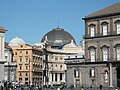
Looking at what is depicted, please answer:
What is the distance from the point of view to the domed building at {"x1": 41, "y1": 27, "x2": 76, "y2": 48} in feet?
486

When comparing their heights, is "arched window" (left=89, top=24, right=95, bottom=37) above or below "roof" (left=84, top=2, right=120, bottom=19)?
below

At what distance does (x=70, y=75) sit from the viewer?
76.4 m

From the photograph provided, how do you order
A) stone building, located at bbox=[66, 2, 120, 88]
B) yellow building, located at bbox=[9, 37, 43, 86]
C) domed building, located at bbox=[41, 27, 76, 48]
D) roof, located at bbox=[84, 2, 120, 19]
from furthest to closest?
domed building, located at bbox=[41, 27, 76, 48], yellow building, located at bbox=[9, 37, 43, 86], roof, located at bbox=[84, 2, 120, 19], stone building, located at bbox=[66, 2, 120, 88]

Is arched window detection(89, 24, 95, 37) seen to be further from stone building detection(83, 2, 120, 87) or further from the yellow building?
the yellow building

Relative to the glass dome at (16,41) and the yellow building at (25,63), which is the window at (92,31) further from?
the glass dome at (16,41)

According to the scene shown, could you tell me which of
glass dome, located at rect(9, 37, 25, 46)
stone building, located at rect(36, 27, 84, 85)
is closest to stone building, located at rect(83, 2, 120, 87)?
stone building, located at rect(36, 27, 84, 85)

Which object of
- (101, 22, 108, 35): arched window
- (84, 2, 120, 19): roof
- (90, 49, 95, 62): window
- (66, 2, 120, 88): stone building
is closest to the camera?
(66, 2, 120, 88): stone building

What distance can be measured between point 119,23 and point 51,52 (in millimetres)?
61306

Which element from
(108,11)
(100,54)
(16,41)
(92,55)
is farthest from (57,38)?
(100,54)

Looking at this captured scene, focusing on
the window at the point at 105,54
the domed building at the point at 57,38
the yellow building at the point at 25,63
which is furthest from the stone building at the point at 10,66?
the domed building at the point at 57,38

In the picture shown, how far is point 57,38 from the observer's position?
491 ft

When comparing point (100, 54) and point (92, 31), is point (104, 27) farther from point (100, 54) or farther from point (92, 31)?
point (100, 54)

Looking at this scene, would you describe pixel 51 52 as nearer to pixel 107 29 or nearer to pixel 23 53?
pixel 23 53

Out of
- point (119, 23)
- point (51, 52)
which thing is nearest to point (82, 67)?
point (119, 23)
